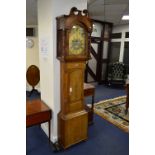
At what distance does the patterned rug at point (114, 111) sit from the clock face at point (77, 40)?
181 centimetres

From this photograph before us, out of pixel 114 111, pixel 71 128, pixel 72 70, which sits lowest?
pixel 114 111

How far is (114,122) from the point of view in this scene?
3.38 m

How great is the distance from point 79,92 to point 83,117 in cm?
41

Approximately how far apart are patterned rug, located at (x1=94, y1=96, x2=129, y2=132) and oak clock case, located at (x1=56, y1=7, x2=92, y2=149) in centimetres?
103

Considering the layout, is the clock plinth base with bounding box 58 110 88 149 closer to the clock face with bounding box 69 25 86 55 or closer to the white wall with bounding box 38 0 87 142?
the white wall with bounding box 38 0 87 142

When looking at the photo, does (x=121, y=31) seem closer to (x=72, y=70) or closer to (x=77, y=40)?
(x=77, y=40)

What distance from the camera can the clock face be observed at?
7.39 ft

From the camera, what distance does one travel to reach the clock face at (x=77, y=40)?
225cm

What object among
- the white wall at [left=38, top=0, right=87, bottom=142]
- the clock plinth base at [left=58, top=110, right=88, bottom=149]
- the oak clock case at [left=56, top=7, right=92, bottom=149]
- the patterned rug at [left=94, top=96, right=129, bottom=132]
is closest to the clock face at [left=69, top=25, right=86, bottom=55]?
the oak clock case at [left=56, top=7, right=92, bottom=149]

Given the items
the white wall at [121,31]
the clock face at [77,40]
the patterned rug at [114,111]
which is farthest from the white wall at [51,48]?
the white wall at [121,31]

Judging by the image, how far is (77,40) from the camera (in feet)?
7.60

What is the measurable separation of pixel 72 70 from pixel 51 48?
45 cm

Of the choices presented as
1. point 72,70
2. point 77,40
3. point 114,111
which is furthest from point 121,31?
point 72,70
